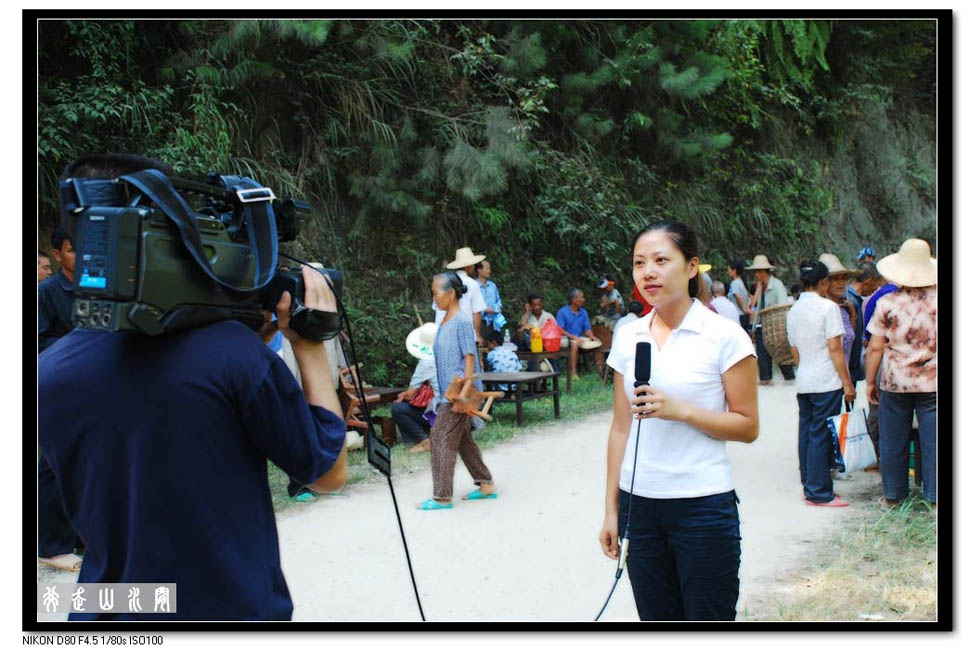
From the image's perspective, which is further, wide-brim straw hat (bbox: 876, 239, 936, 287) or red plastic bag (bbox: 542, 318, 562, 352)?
red plastic bag (bbox: 542, 318, 562, 352)

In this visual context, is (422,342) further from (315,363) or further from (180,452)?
(180,452)

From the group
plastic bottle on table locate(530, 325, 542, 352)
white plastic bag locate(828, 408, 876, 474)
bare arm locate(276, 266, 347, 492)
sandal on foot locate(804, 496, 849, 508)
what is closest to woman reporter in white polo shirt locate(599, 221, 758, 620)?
bare arm locate(276, 266, 347, 492)

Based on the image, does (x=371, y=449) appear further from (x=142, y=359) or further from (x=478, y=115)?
(x=478, y=115)

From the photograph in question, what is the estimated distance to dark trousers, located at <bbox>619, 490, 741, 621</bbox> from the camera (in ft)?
9.66

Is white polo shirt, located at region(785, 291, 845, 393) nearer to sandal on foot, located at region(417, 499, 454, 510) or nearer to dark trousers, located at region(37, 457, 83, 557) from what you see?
sandal on foot, located at region(417, 499, 454, 510)

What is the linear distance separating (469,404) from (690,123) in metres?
13.4

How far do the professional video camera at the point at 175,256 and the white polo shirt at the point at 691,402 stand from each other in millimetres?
1335

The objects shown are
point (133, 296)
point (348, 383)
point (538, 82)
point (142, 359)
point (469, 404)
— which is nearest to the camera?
point (133, 296)

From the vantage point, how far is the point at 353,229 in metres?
13.2

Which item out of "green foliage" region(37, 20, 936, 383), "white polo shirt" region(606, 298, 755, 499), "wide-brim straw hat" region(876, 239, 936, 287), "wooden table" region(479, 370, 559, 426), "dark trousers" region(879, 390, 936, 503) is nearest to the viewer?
"white polo shirt" region(606, 298, 755, 499)

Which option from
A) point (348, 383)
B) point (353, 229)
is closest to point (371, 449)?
point (348, 383)

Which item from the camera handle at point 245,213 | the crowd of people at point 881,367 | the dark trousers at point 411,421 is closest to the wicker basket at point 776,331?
the crowd of people at point 881,367

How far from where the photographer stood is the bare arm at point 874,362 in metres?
6.46
